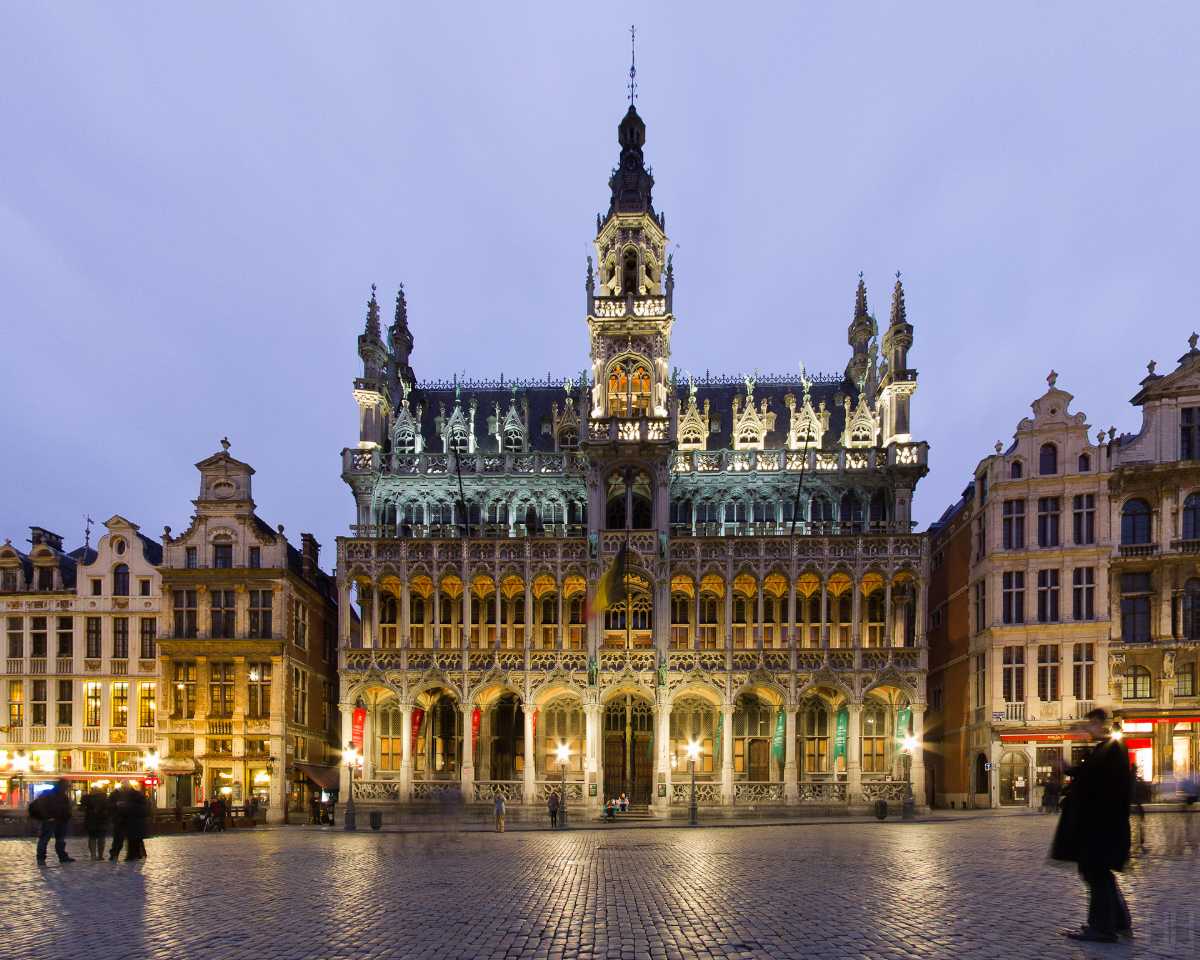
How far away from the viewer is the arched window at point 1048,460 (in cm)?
5316

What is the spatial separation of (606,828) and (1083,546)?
2747 cm

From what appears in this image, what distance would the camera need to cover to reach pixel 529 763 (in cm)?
5353

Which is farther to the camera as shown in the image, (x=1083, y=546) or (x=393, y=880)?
(x=1083, y=546)

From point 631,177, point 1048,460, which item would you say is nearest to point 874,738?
point 1048,460

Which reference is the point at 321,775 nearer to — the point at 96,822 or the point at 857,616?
the point at 857,616

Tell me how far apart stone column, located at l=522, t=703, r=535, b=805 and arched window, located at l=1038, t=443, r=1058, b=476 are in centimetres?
2803

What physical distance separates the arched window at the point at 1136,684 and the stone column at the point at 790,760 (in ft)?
52.2

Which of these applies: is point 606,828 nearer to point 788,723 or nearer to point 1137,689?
point 788,723

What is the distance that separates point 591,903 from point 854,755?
37261 mm

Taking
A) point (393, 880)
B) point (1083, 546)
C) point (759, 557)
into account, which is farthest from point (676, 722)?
point (393, 880)

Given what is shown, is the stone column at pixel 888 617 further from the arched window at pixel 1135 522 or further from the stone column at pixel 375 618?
the stone column at pixel 375 618

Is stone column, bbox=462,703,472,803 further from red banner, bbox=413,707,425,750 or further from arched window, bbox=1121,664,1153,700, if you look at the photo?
arched window, bbox=1121,664,1153,700

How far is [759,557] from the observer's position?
54406 mm

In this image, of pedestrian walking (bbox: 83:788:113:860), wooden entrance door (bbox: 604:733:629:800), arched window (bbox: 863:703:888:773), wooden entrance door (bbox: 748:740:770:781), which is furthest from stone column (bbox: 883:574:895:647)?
pedestrian walking (bbox: 83:788:113:860)
